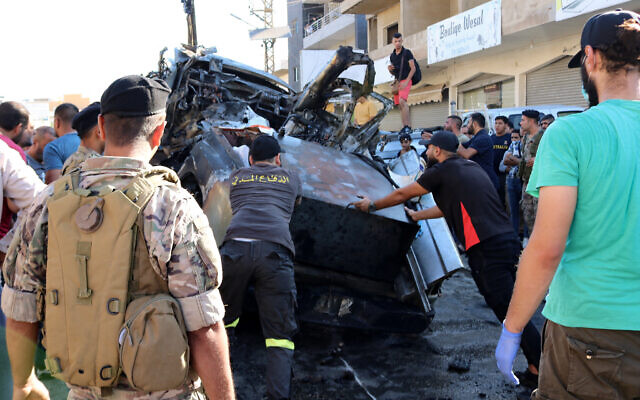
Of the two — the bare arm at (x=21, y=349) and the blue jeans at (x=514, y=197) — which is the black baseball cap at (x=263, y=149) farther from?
the blue jeans at (x=514, y=197)

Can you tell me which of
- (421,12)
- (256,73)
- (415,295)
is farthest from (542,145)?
(421,12)

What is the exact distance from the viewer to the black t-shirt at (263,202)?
3225 millimetres

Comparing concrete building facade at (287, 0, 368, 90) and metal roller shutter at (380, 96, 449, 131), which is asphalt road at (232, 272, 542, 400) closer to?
metal roller shutter at (380, 96, 449, 131)

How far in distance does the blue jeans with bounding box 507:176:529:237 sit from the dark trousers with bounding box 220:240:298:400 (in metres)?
4.91

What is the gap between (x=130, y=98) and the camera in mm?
1504

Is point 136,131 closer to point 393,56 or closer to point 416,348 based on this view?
point 416,348

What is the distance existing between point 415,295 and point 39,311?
2.83 metres

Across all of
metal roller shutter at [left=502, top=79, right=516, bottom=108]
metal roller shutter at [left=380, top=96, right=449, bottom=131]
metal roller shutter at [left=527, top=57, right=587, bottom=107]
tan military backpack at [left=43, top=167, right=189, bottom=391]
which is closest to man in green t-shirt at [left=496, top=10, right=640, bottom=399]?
tan military backpack at [left=43, top=167, right=189, bottom=391]

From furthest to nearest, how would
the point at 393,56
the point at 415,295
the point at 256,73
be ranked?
1. the point at 393,56
2. the point at 256,73
3. the point at 415,295

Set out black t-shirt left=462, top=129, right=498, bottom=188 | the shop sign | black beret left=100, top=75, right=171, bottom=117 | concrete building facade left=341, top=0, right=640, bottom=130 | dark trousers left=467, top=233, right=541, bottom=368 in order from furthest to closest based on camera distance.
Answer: the shop sign
concrete building facade left=341, top=0, right=640, bottom=130
black t-shirt left=462, top=129, right=498, bottom=188
dark trousers left=467, top=233, right=541, bottom=368
black beret left=100, top=75, right=171, bottom=117

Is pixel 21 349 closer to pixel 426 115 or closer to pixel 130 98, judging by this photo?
pixel 130 98

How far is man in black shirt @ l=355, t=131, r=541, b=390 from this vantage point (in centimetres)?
346

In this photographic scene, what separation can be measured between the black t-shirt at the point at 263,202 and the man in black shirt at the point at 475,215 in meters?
0.59

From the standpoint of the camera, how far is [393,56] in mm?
8281
